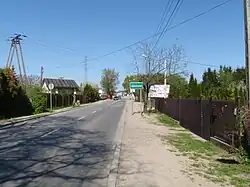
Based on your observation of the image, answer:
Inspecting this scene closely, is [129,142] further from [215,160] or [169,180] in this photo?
[169,180]

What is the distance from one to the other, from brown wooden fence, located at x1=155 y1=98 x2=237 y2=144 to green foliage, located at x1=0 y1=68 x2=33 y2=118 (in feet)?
44.6

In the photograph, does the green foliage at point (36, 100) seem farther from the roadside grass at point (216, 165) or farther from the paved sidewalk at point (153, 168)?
the roadside grass at point (216, 165)

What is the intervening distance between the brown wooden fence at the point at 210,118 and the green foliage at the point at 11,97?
13599mm

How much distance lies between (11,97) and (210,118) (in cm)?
1917

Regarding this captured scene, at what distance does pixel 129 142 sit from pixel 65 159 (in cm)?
441

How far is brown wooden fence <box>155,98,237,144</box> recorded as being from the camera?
11727 mm

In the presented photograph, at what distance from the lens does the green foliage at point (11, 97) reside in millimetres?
27344

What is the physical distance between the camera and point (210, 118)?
14.5m

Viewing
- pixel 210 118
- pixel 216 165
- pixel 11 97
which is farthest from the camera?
pixel 11 97

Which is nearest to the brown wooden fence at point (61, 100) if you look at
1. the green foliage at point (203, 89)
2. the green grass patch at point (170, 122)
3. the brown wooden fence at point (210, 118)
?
the green foliage at point (203, 89)

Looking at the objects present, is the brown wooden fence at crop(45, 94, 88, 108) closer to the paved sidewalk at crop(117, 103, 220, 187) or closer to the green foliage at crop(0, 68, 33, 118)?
the green foliage at crop(0, 68, 33, 118)

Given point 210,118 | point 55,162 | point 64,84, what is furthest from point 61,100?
point 64,84

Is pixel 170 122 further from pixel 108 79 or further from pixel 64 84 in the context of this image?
pixel 108 79

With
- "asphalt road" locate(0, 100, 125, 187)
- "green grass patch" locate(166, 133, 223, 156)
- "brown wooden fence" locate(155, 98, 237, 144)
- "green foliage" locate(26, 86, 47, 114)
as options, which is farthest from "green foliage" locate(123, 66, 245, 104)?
"green foliage" locate(26, 86, 47, 114)
